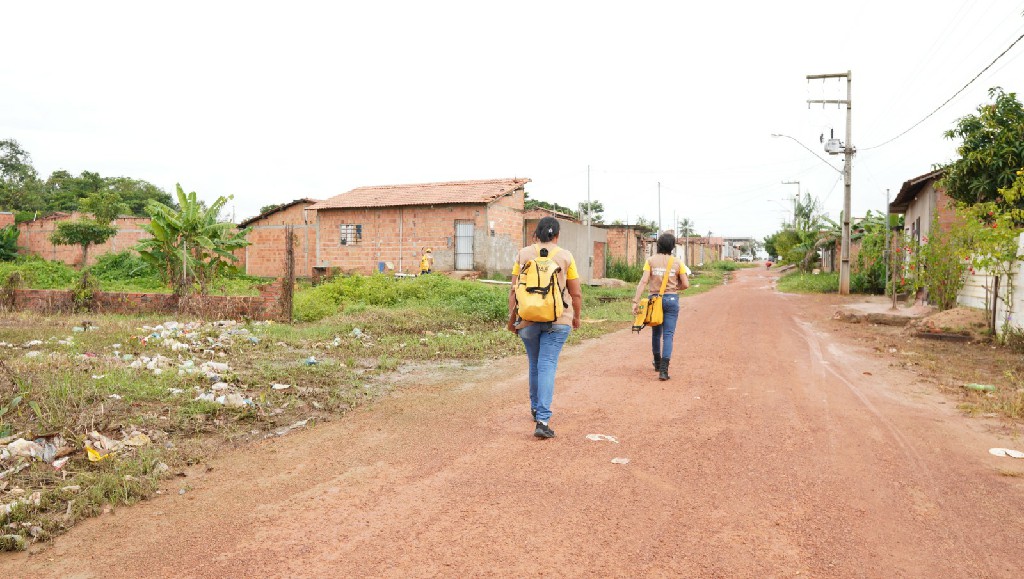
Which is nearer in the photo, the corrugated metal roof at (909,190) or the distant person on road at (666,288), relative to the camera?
the distant person on road at (666,288)

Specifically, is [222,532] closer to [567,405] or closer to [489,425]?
[489,425]

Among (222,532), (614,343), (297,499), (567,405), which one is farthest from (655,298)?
(222,532)

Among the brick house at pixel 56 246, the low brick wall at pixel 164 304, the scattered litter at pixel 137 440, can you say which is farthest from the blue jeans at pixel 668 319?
the brick house at pixel 56 246

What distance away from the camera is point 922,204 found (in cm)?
2047

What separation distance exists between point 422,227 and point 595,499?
20.8m

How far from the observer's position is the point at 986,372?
8.21 meters

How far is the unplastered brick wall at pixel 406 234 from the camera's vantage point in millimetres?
23156

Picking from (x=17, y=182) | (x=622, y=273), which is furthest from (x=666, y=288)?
(x=17, y=182)

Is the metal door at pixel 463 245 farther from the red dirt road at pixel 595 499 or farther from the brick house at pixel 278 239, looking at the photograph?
the red dirt road at pixel 595 499

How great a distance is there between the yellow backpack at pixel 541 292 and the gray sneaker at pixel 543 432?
2.70 feet

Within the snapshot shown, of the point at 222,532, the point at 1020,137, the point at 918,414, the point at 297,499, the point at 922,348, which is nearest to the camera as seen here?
the point at 222,532

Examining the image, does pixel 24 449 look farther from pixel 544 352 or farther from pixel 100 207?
pixel 100 207

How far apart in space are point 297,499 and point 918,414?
5.48 m

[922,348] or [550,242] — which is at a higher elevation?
[550,242]
